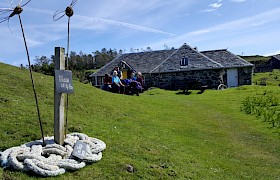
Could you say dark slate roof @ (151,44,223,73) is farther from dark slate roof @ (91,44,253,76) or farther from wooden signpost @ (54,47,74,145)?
wooden signpost @ (54,47,74,145)

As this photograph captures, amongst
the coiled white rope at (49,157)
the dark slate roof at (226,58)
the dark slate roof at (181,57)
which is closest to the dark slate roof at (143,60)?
the dark slate roof at (181,57)

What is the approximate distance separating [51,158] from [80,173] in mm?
558

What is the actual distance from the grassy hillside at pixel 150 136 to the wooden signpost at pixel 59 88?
806mm

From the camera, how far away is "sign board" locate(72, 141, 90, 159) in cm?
596

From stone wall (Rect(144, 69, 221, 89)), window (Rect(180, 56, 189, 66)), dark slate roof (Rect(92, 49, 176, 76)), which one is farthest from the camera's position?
dark slate roof (Rect(92, 49, 176, 76))

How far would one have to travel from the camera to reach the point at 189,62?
32562 millimetres

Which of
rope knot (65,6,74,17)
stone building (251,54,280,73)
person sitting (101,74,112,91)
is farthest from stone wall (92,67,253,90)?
stone building (251,54,280,73)

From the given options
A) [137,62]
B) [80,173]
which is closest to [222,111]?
[80,173]

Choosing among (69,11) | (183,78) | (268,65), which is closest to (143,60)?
(183,78)

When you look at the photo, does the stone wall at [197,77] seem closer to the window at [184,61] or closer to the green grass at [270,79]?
the window at [184,61]

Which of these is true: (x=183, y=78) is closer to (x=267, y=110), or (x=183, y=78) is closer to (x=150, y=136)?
(x=267, y=110)

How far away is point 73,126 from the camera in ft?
27.1

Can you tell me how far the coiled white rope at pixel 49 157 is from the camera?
17.8ft

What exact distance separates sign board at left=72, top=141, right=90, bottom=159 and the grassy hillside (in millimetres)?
240
